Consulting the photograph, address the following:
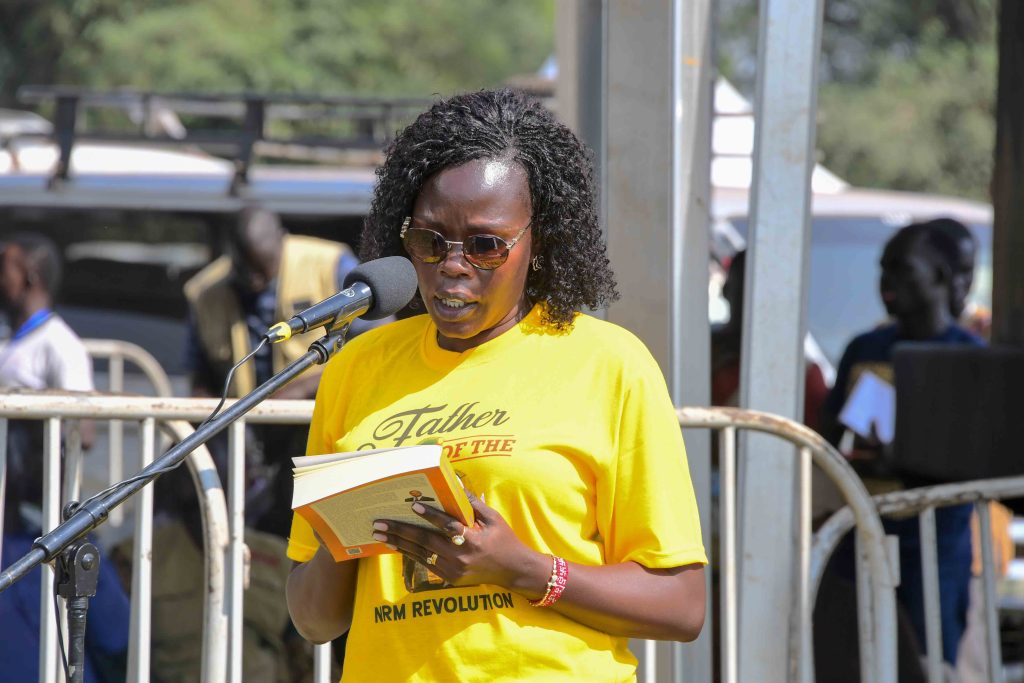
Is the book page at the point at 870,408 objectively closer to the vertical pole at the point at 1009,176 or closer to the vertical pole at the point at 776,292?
the vertical pole at the point at 1009,176

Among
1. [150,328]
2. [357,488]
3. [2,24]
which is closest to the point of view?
[357,488]

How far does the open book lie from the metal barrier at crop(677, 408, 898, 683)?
1275mm

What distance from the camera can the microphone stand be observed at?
1919 mm

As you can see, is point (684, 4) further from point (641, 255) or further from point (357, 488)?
point (357, 488)

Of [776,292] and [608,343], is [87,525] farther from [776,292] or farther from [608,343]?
[776,292]

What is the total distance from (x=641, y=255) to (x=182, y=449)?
158 centimetres

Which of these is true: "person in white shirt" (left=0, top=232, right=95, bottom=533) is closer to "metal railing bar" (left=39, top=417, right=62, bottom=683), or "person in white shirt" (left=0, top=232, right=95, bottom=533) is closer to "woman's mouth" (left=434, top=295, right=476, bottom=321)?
"metal railing bar" (left=39, top=417, right=62, bottom=683)

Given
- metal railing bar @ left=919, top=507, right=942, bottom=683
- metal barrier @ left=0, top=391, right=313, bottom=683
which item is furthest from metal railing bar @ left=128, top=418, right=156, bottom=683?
metal railing bar @ left=919, top=507, right=942, bottom=683

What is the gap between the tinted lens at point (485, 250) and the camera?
218 centimetres

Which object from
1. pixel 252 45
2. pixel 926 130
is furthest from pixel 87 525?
pixel 926 130

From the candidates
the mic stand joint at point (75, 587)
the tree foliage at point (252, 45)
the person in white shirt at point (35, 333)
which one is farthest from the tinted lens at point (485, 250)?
the tree foliage at point (252, 45)

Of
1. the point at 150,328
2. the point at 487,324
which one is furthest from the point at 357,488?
the point at 150,328

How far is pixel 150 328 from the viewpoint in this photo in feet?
27.5

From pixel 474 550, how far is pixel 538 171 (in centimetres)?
69
